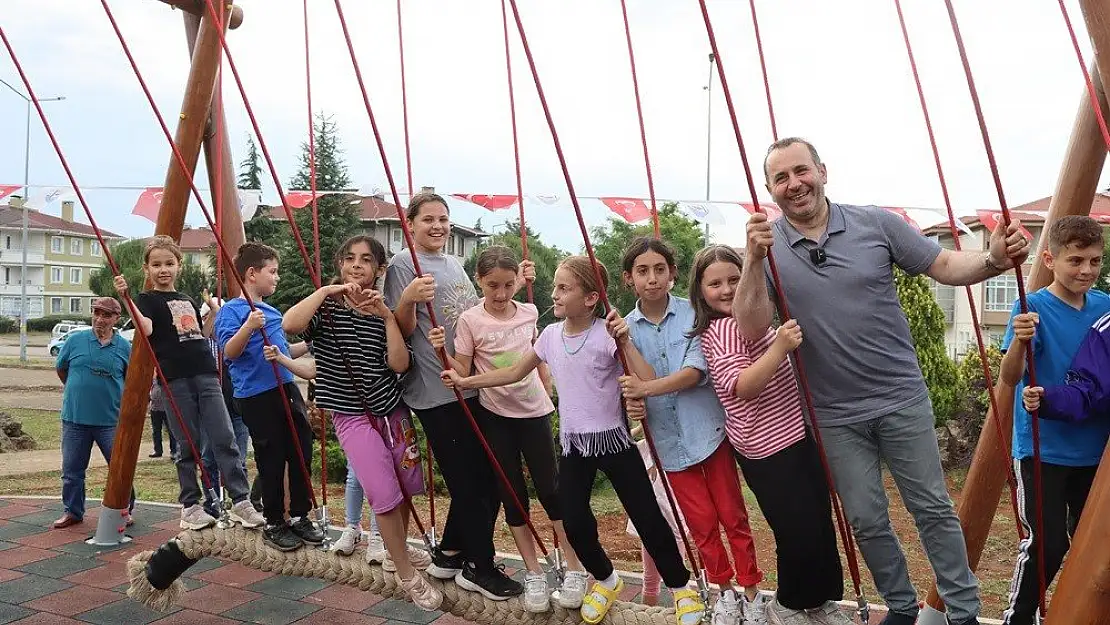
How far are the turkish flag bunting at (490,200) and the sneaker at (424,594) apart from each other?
6.75 m

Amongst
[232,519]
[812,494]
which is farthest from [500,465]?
[232,519]

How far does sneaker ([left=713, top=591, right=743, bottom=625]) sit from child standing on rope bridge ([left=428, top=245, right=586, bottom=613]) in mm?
549

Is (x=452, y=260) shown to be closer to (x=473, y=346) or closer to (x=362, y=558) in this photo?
(x=473, y=346)

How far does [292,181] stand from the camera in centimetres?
3675

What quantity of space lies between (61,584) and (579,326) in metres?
3.09

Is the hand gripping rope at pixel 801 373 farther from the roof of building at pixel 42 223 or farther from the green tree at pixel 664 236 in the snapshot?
the roof of building at pixel 42 223

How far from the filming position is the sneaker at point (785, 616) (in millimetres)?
2324

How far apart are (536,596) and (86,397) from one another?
3826 millimetres

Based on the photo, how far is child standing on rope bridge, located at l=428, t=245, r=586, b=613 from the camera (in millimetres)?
2928

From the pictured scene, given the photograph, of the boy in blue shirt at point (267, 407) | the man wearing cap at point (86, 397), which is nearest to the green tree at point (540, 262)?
the man wearing cap at point (86, 397)

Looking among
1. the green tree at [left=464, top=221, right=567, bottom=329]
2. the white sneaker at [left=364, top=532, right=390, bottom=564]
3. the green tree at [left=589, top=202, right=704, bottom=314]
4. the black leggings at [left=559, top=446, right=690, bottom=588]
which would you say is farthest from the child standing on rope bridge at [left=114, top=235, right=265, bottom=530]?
the green tree at [left=589, top=202, right=704, bottom=314]

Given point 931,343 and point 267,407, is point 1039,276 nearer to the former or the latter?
point 267,407

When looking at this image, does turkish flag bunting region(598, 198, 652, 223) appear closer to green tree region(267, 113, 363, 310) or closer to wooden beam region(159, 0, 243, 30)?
wooden beam region(159, 0, 243, 30)

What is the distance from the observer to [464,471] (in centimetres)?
294
